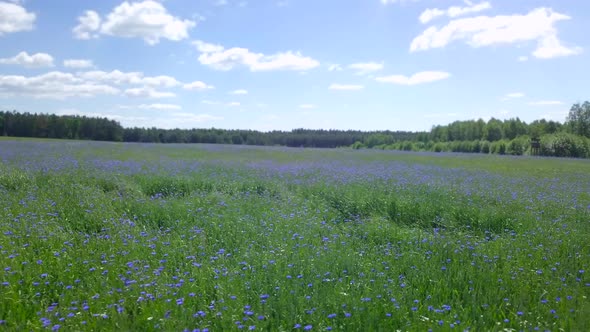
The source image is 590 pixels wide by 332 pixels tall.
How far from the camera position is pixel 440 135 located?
83.1 m

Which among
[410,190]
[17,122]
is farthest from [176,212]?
[17,122]

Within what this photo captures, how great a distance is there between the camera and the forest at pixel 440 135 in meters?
48.2

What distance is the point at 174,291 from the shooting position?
4.96 m

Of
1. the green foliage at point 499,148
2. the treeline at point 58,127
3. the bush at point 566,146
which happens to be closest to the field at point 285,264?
the bush at point 566,146

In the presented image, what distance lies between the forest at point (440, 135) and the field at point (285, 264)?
43516 mm

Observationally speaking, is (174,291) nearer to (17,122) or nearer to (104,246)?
(104,246)

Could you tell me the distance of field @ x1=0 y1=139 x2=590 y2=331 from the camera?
14.5 ft

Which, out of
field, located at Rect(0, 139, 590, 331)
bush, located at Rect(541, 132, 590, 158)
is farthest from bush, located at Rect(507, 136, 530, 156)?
field, located at Rect(0, 139, 590, 331)

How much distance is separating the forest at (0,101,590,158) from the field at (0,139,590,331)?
43516mm

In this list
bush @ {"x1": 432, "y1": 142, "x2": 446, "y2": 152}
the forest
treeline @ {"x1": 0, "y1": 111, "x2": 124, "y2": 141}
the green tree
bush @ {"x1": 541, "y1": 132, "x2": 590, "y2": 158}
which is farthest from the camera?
the green tree

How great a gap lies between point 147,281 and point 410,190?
28.5 ft

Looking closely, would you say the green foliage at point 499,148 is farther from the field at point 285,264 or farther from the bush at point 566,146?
the field at point 285,264

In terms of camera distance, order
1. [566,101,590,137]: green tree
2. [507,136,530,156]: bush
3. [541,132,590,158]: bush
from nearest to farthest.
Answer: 1. [541,132,590,158]: bush
2. [507,136,530,156]: bush
3. [566,101,590,137]: green tree

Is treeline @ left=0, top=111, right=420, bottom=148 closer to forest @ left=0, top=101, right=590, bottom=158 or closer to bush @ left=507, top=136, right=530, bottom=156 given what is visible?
forest @ left=0, top=101, right=590, bottom=158
